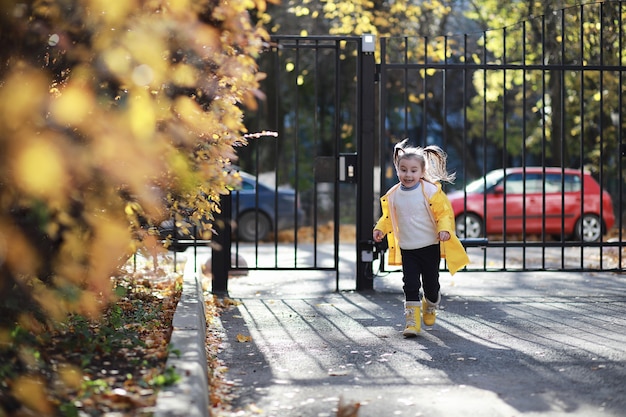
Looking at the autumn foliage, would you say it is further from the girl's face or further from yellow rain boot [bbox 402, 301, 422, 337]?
yellow rain boot [bbox 402, 301, 422, 337]

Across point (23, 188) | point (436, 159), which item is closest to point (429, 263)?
point (436, 159)

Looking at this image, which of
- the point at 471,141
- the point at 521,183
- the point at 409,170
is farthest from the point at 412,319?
the point at 471,141

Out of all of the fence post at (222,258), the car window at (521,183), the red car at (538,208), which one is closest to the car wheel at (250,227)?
the red car at (538,208)

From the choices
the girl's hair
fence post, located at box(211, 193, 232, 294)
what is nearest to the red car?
fence post, located at box(211, 193, 232, 294)

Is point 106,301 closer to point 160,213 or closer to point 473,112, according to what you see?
point 160,213

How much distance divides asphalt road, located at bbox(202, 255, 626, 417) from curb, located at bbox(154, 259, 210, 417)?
1.03ft

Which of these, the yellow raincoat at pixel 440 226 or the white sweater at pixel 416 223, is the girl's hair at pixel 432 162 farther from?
the white sweater at pixel 416 223

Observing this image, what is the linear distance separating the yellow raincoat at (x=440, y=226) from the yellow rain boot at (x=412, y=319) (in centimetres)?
42

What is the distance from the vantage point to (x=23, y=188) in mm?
4633

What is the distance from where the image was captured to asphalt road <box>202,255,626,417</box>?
551 centimetres

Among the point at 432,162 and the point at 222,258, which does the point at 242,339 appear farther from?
the point at 222,258

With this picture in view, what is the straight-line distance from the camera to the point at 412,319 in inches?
303

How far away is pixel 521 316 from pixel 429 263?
126cm

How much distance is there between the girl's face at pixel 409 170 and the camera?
7.93m
